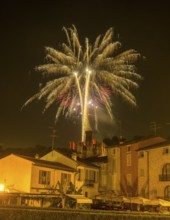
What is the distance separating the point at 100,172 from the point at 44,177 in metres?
20.6

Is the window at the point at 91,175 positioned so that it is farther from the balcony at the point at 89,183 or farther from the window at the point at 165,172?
the window at the point at 165,172

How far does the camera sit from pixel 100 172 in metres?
80.3

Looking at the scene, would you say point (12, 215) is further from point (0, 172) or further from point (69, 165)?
point (69, 165)

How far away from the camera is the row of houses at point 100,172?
59.9 m

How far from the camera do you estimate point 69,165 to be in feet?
Result: 240

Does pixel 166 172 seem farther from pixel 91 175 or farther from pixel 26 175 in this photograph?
pixel 26 175

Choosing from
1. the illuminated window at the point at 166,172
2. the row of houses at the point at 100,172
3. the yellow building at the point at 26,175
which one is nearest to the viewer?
the yellow building at the point at 26,175

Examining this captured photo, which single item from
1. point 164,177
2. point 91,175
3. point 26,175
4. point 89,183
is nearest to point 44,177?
point 26,175

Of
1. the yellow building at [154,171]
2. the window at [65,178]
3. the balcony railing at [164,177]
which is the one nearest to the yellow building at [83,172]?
the window at [65,178]

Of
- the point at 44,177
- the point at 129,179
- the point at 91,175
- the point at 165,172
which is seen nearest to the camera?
the point at 44,177

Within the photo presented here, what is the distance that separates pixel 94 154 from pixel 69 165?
23153mm

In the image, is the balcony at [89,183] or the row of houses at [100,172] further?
the balcony at [89,183]

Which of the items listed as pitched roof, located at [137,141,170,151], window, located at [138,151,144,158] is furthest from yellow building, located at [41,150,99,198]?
pitched roof, located at [137,141,170,151]

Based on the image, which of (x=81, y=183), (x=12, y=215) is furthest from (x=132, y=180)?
(x=12, y=215)
